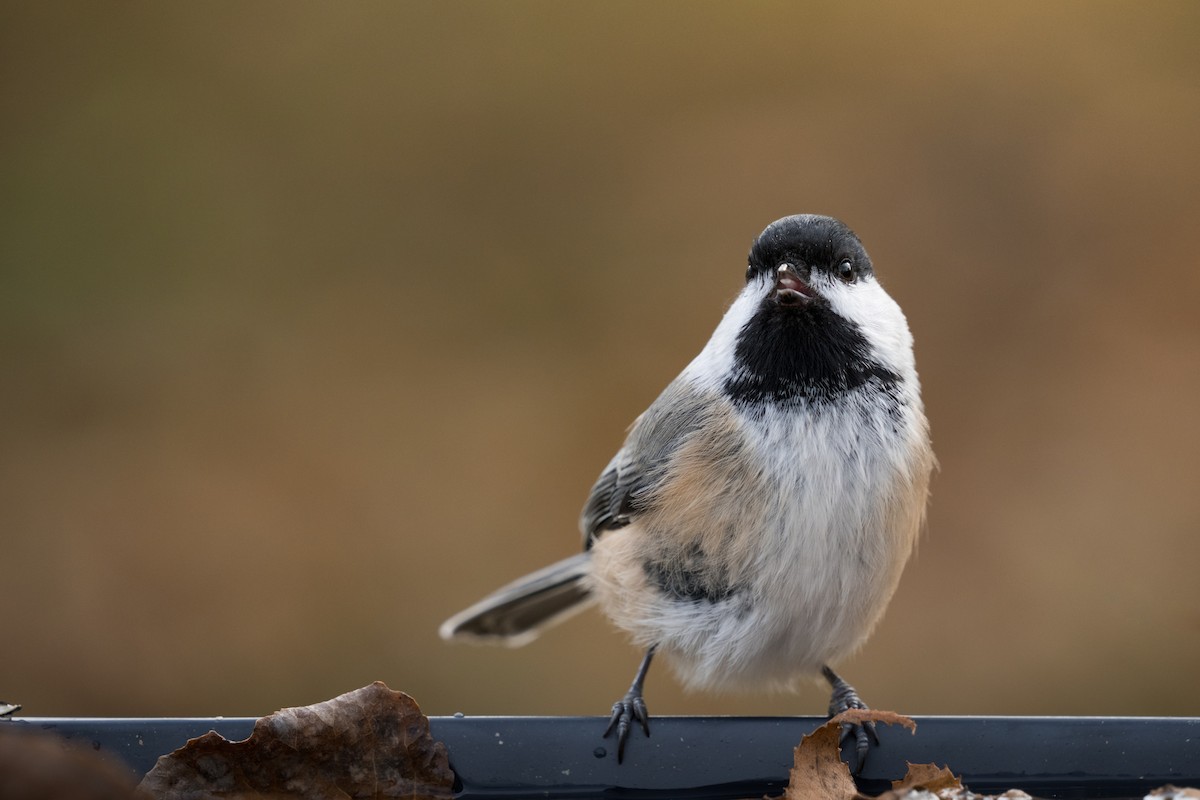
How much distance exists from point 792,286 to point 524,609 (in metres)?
0.87

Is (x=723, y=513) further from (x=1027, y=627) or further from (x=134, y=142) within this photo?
(x=134, y=142)

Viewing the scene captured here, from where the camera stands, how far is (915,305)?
288 centimetres

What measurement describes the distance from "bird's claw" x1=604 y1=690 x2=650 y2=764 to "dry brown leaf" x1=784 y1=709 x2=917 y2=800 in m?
0.19

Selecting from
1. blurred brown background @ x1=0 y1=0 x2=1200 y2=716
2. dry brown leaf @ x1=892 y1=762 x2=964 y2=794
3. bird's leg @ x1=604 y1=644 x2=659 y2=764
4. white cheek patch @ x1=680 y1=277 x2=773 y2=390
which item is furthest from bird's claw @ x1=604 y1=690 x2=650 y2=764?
blurred brown background @ x1=0 y1=0 x2=1200 y2=716

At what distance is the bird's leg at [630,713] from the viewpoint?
127 cm

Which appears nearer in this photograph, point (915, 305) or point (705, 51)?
point (915, 305)

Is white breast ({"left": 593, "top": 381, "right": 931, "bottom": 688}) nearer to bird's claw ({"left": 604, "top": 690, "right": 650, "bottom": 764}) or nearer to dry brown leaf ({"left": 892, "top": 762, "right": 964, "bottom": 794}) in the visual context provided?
bird's claw ({"left": 604, "top": 690, "right": 650, "bottom": 764})

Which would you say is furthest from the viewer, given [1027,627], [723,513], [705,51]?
[705,51]

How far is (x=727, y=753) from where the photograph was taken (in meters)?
1.21

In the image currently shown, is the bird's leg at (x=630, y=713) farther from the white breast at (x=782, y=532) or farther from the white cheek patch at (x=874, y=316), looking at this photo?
the white cheek patch at (x=874, y=316)

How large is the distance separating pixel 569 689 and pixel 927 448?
138 cm

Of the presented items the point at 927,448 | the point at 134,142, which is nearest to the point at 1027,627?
the point at 927,448

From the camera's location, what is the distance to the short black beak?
5.12 ft

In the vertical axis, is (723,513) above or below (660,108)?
below
